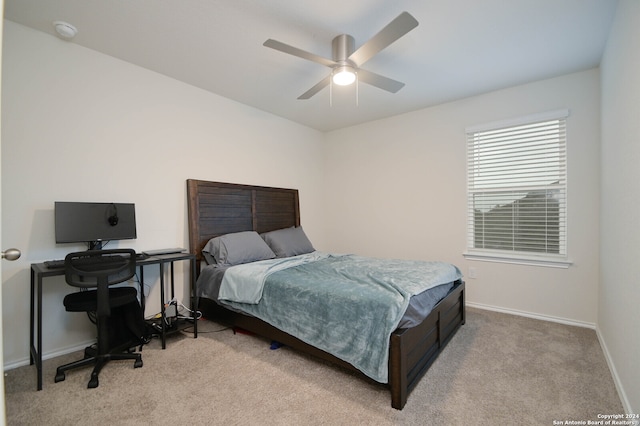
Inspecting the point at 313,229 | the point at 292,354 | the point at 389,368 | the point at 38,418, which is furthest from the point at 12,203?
the point at 313,229

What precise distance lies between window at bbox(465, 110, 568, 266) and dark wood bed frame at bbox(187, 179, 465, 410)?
3.23ft

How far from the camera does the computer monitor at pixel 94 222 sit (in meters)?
2.42

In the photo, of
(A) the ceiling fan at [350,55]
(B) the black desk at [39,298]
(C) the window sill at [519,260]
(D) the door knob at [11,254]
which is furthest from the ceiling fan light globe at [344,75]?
(C) the window sill at [519,260]

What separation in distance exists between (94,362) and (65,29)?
2578 mm

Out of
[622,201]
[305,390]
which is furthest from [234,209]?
[622,201]

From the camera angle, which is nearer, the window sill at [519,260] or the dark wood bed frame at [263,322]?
the dark wood bed frame at [263,322]

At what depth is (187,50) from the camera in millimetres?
2689

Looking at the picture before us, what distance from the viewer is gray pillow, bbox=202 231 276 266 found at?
3242 mm

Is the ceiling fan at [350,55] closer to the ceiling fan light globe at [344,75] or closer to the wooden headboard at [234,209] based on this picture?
the ceiling fan light globe at [344,75]

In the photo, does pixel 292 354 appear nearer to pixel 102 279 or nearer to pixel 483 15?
pixel 102 279

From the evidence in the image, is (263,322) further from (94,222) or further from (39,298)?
(94,222)

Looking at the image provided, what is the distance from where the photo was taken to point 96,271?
213cm

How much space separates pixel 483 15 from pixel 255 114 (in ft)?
9.10

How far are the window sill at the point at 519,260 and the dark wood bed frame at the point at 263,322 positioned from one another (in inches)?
32.0
